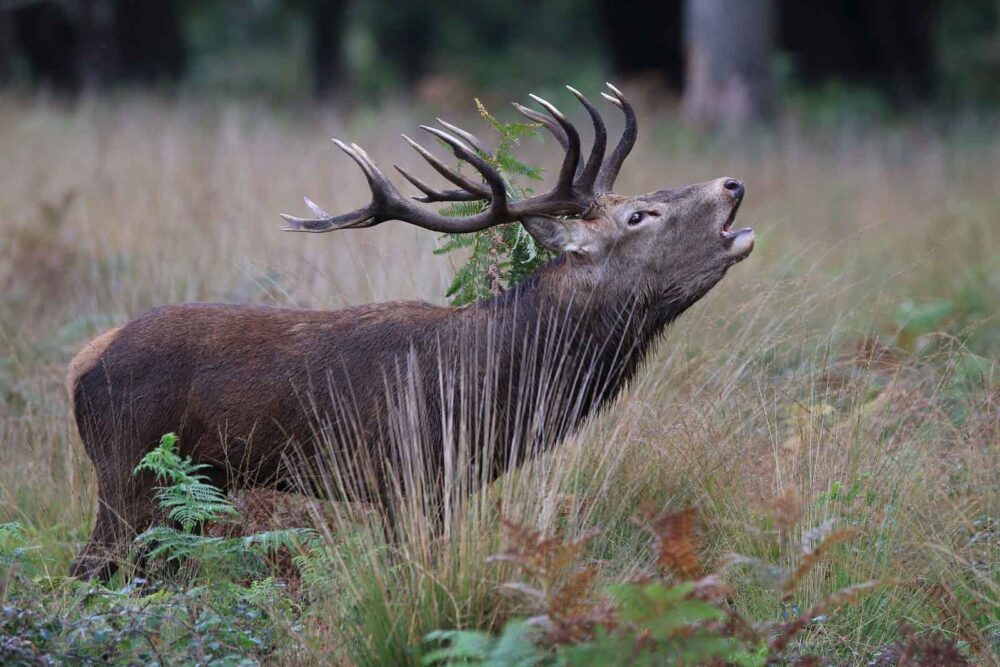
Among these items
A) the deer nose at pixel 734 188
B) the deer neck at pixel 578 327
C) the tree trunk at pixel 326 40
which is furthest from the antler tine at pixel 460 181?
the tree trunk at pixel 326 40

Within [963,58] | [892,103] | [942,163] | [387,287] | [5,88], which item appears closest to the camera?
[387,287]

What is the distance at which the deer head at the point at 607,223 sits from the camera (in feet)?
18.1

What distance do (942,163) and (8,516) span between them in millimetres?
12546

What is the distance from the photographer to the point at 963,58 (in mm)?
29953

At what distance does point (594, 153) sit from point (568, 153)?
14 centimetres

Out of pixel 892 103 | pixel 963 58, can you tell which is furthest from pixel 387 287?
pixel 963 58

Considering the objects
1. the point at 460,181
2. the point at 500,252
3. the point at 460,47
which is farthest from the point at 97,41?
the point at 460,181

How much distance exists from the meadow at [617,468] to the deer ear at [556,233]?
671 mm

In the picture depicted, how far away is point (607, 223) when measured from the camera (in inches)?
223

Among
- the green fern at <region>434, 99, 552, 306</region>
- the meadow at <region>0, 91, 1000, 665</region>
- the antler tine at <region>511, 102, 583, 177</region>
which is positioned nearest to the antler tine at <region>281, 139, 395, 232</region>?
the green fern at <region>434, 99, 552, 306</region>

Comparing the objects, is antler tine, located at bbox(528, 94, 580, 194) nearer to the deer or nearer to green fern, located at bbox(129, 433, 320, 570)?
the deer

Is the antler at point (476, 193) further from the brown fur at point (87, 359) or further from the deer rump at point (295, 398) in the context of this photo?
the brown fur at point (87, 359)

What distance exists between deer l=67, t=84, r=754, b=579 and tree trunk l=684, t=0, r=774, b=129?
12.5 meters

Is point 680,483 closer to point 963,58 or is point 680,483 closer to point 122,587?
point 122,587
